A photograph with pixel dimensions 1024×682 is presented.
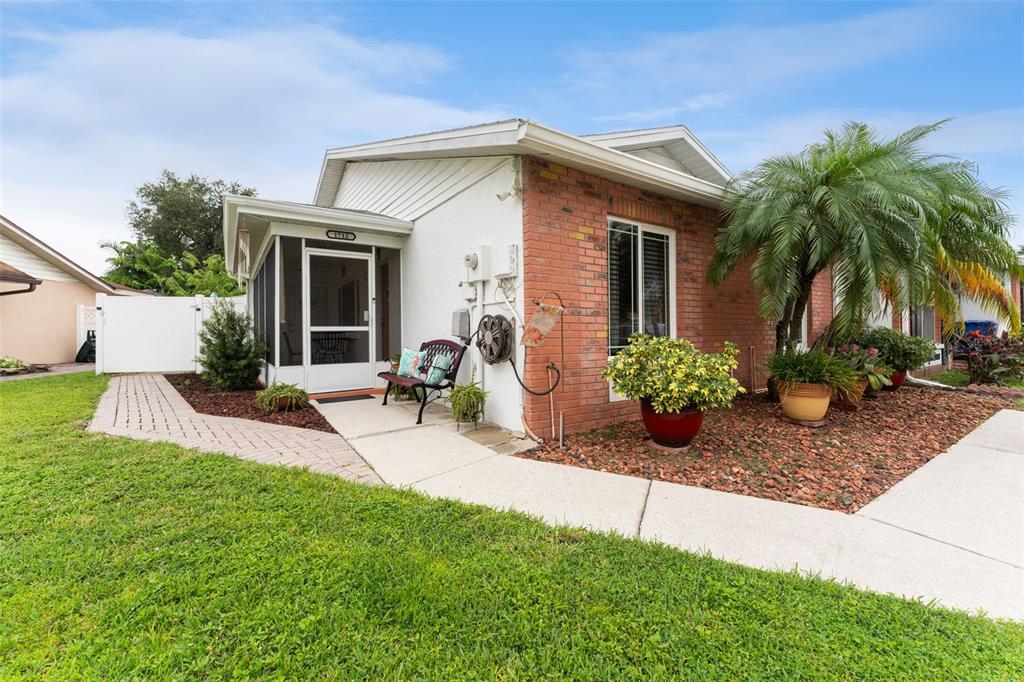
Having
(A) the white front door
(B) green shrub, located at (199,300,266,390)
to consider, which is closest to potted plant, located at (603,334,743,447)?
(A) the white front door

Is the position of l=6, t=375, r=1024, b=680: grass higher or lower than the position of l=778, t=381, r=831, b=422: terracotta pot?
lower

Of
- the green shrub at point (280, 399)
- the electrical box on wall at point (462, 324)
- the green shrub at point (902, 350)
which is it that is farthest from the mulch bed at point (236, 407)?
the green shrub at point (902, 350)

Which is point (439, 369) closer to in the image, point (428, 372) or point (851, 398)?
point (428, 372)

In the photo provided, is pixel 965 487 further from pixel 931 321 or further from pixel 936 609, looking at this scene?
pixel 931 321

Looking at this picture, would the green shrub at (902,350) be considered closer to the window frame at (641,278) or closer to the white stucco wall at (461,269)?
the window frame at (641,278)

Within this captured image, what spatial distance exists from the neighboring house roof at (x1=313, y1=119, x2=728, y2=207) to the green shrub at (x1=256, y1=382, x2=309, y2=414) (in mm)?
3559

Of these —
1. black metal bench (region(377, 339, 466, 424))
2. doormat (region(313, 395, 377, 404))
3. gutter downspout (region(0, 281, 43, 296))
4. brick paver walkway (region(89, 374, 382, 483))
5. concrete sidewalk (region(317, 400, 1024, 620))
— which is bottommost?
concrete sidewalk (region(317, 400, 1024, 620))

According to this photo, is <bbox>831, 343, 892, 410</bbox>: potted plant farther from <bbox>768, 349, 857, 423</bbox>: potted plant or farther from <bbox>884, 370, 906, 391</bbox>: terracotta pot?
<bbox>884, 370, 906, 391</bbox>: terracotta pot

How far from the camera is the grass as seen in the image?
5.36ft

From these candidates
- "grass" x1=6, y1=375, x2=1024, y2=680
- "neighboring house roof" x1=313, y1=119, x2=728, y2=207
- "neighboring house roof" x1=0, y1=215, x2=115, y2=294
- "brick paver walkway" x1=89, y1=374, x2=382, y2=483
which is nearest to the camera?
"grass" x1=6, y1=375, x2=1024, y2=680

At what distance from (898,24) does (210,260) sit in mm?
23284

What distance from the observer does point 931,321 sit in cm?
1124

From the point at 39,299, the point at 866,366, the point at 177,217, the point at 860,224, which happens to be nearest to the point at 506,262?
the point at 860,224

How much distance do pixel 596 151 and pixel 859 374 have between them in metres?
4.54
